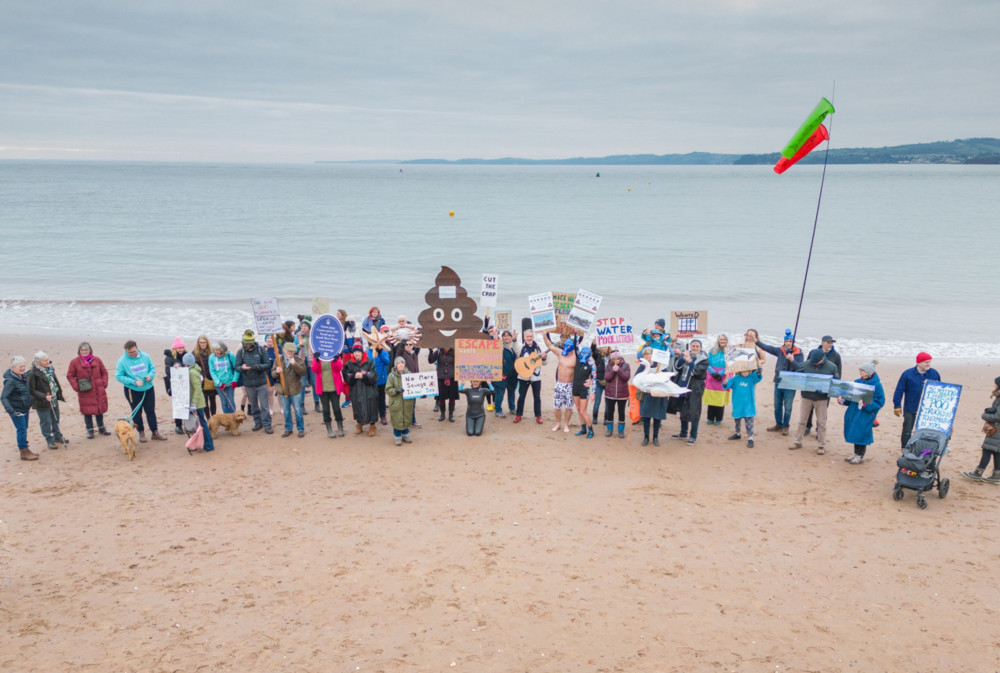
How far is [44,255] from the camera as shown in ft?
120

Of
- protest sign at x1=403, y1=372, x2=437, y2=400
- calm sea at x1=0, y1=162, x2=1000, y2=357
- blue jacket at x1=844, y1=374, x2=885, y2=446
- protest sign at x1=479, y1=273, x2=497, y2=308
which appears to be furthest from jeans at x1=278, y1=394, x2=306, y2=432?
calm sea at x1=0, y1=162, x2=1000, y2=357

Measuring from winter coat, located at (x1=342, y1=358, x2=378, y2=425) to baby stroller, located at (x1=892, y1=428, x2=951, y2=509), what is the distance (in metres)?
7.55

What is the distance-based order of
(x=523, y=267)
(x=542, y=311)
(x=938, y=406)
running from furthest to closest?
(x=523, y=267) < (x=542, y=311) < (x=938, y=406)

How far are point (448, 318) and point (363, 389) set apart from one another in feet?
6.37

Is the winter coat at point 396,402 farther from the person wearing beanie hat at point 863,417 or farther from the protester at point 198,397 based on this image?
the person wearing beanie hat at point 863,417

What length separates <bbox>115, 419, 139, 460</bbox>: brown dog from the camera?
9.62 m

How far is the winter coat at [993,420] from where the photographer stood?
8633 millimetres

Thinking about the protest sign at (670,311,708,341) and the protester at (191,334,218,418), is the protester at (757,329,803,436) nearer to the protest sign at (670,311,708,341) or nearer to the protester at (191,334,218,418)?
the protest sign at (670,311,708,341)

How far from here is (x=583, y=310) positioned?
11719mm

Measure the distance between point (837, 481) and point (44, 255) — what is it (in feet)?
136

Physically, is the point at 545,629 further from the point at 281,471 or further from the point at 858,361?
the point at 858,361

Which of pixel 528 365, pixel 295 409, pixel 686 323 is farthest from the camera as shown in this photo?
pixel 686 323

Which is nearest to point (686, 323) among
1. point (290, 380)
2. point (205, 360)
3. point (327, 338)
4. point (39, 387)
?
point (327, 338)

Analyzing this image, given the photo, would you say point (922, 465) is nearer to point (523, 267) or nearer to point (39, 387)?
point (39, 387)
